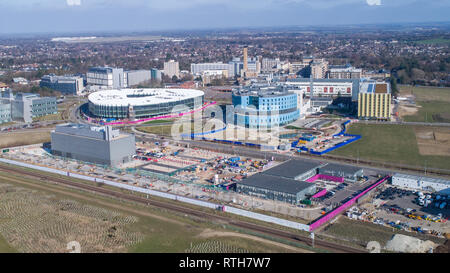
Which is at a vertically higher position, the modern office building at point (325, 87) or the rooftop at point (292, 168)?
the modern office building at point (325, 87)

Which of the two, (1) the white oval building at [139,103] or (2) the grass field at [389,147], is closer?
(2) the grass field at [389,147]

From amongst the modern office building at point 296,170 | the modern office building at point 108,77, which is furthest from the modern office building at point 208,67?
the modern office building at point 296,170

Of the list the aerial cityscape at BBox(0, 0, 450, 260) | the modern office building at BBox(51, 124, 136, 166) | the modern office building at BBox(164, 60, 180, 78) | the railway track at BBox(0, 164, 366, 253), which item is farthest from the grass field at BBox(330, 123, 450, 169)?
the modern office building at BBox(164, 60, 180, 78)

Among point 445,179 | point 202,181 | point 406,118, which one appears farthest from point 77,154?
point 406,118

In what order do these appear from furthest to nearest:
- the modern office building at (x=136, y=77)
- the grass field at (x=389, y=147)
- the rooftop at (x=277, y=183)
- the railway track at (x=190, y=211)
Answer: the modern office building at (x=136, y=77), the grass field at (x=389, y=147), the rooftop at (x=277, y=183), the railway track at (x=190, y=211)

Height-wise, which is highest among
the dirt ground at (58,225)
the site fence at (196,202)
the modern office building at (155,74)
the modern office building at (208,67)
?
the modern office building at (208,67)

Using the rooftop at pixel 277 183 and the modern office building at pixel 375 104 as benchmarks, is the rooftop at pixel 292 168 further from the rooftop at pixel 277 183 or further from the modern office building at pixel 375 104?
the modern office building at pixel 375 104
